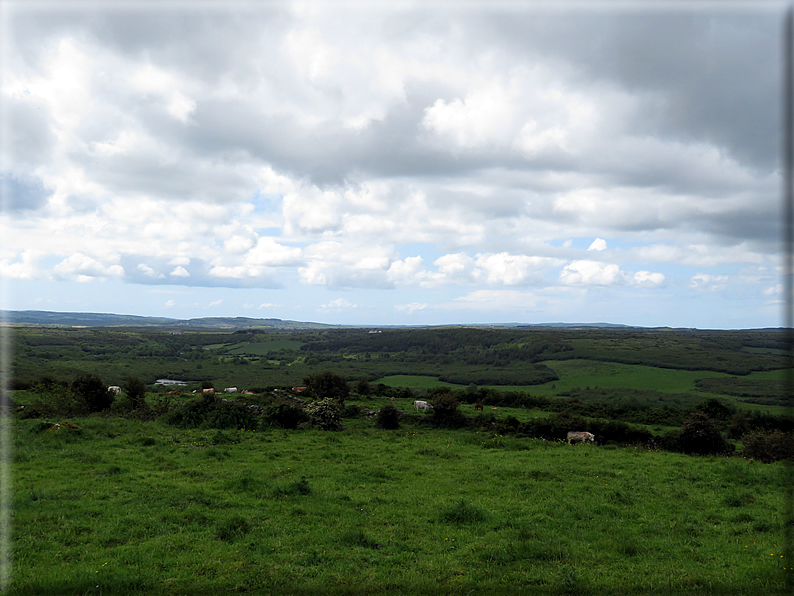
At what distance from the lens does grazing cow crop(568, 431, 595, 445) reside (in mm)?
27828

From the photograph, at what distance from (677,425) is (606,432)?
11.8 metres

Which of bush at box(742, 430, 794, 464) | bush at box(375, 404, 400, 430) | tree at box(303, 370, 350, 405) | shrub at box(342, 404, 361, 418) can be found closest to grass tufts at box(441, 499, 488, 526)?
bush at box(742, 430, 794, 464)

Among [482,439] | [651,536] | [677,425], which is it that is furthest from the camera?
[677,425]

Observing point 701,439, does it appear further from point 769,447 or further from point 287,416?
point 287,416

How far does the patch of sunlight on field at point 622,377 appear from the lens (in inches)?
3484

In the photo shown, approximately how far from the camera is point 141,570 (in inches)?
345

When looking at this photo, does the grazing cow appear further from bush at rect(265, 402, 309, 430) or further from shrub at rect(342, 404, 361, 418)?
bush at rect(265, 402, 309, 430)

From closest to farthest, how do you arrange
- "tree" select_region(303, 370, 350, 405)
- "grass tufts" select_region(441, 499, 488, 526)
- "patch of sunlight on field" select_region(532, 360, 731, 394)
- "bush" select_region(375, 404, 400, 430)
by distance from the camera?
1. "grass tufts" select_region(441, 499, 488, 526)
2. "bush" select_region(375, 404, 400, 430)
3. "tree" select_region(303, 370, 350, 405)
4. "patch of sunlight on field" select_region(532, 360, 731, 394)

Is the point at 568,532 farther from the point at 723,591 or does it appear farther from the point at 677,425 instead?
→ the point at 677,425

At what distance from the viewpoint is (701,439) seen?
24.5m

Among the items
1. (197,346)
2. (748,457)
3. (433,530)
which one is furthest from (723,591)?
(197,346)

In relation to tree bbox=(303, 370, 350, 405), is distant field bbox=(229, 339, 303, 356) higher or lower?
lower

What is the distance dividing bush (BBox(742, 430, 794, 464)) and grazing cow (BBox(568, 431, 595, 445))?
7.95 metres

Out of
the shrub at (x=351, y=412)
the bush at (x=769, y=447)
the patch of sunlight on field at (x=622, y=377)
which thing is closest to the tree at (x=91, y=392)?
the shrub at (x=351, y=412)
